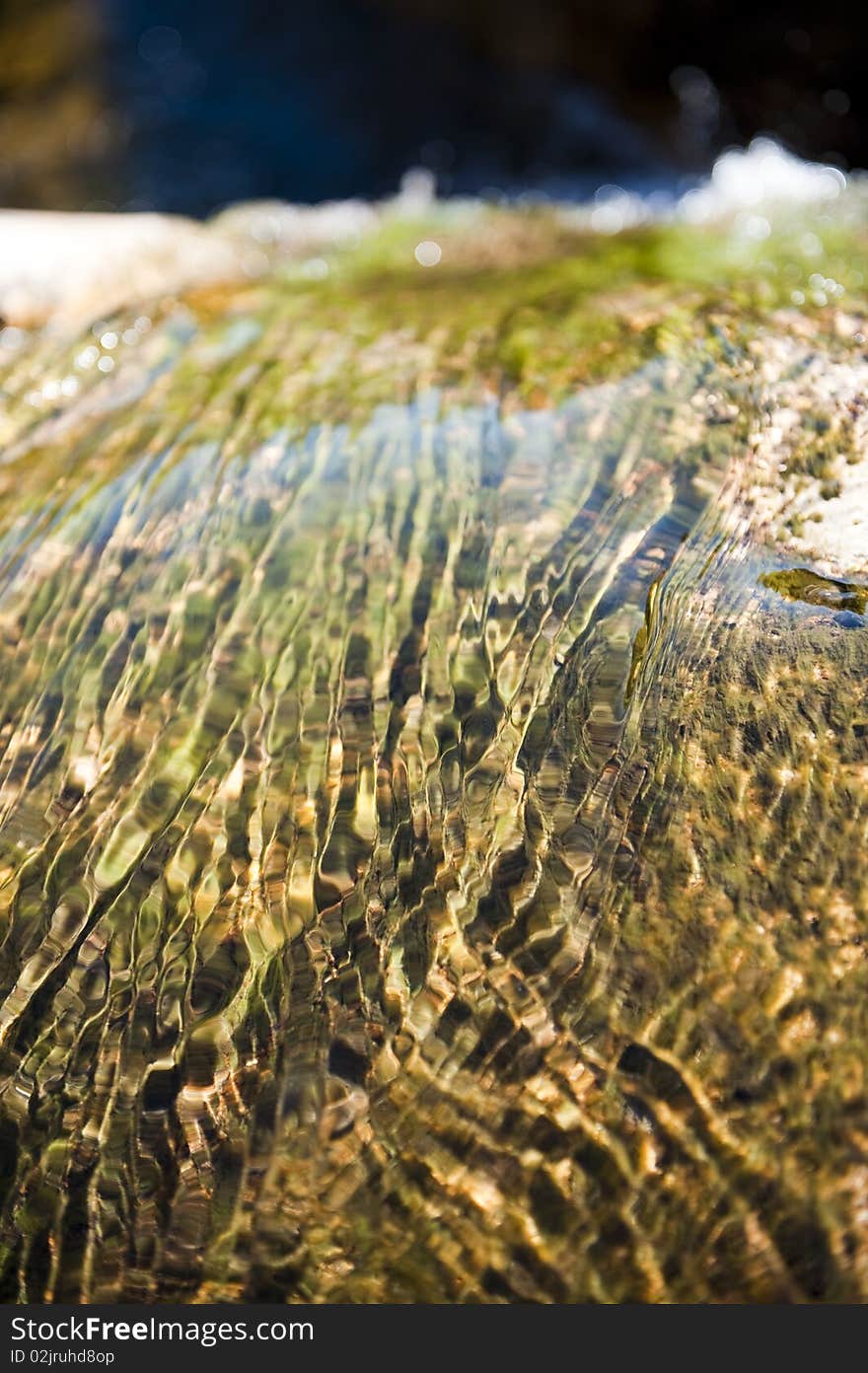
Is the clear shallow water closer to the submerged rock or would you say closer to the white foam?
the submerged rock

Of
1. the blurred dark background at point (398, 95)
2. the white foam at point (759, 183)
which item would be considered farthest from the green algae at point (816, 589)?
the blurred dark background at point (398, 95)

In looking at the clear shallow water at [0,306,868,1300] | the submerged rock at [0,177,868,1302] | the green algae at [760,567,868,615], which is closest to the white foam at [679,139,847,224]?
the submerged rock at [0,177,868,1302]

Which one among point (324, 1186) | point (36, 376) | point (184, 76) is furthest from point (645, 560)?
point (184, 76)

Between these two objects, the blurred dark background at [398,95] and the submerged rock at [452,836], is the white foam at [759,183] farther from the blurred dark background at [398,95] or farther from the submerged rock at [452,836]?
the submerged rock at [452,836]

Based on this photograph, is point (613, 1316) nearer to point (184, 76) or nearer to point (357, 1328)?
point (357, 1328)

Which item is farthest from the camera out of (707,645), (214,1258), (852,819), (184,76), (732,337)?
(184,76)

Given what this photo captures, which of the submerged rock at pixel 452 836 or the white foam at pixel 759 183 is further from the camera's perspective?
the white foam at pixel 759 183
